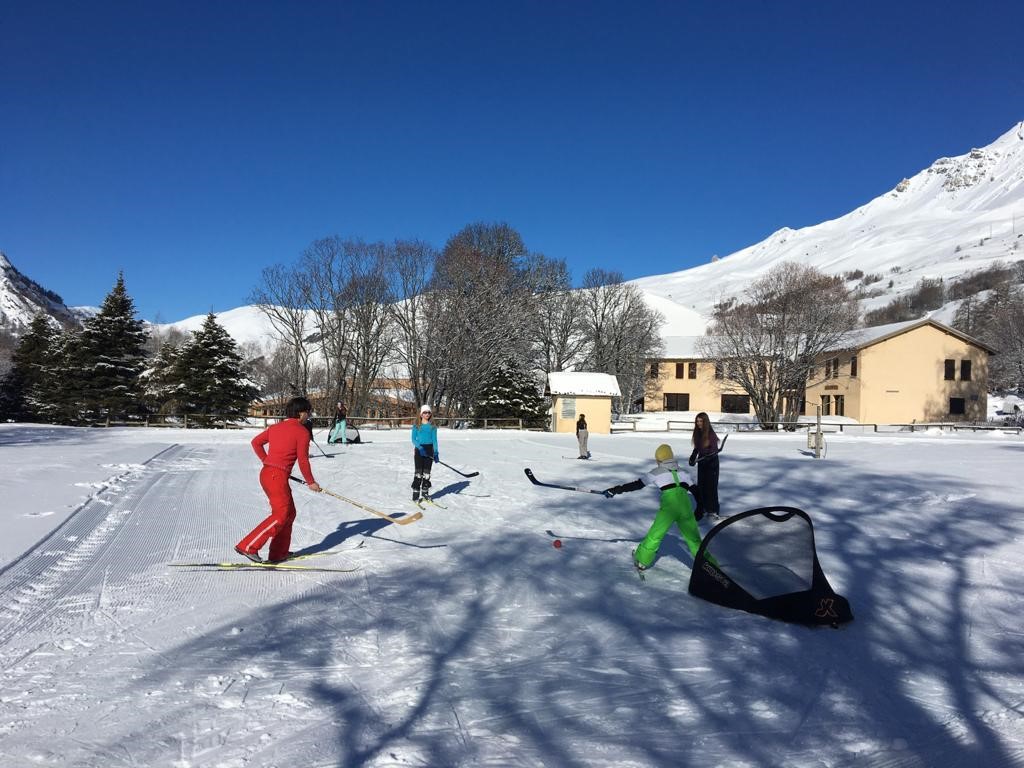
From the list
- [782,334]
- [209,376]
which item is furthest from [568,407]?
[209,376]

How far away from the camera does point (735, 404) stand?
55594 millimetres

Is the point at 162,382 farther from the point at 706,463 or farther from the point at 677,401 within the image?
the point at 706,463

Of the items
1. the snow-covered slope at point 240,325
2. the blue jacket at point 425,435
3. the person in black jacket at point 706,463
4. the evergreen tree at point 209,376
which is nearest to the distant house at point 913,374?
the evergreen tree at point 209,376

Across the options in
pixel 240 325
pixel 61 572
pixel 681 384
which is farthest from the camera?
pixel 240 325

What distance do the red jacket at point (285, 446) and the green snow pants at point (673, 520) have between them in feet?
11.8

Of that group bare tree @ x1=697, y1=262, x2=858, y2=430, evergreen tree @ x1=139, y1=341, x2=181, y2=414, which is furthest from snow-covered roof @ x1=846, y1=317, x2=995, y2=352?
evergreen tree @ x1=139, y1=341, x2=181, y2=414

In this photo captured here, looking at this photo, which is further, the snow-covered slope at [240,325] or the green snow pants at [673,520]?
the snow-covered slope at [240,325]

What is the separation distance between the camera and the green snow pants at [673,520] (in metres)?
6.27

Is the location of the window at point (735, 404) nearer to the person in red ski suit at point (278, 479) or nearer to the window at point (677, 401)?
the window at point (677, 401)

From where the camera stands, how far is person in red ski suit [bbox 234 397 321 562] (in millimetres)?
6473

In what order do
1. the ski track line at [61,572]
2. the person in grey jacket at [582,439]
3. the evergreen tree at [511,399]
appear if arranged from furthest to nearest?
the evergreen tree at [511,399] → the person in grey jacket at [582,439] → the ski track line at [61,572]

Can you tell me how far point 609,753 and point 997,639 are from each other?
3.90 metres

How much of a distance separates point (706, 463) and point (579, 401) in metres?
25.8

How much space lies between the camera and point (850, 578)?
21.9 feet
